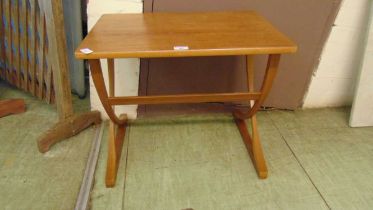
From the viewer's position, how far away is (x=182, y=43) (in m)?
1.31

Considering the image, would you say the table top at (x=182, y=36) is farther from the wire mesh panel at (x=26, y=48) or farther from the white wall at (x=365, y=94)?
the white wall at (x=365, y=94)

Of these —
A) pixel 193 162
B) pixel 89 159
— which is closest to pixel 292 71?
pixel 193 162

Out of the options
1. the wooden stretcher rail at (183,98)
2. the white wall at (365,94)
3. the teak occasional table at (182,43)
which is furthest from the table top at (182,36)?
the white wall at (365,94)

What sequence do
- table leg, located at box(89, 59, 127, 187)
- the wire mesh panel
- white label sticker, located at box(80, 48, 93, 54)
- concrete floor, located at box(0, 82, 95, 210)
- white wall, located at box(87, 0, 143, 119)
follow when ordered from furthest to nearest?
the wire mesh panel
white wall, located at box(87, 0, 143, 119)
concrete floor, located at box(0, 82, 95, 210)
table leg, located at box(89, 59, 127, 187)
white label sticker, located at box(80, 48, 93, 54)

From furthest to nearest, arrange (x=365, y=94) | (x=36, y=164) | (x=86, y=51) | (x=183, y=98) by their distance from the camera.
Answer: (x=365, y=94) → (x=36, y=164) → (x=183, y=98) → (x=86, y=51)

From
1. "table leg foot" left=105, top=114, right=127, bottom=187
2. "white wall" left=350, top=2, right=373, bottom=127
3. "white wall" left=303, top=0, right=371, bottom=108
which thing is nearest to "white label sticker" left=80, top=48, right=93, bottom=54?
"table leg foot" left=105, top=114, right=127, bottom=187

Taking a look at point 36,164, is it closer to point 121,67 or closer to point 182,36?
point 121,67

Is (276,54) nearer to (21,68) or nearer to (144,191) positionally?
(144,191)

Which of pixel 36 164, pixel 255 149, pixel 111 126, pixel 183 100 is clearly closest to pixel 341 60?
pixel 255 149

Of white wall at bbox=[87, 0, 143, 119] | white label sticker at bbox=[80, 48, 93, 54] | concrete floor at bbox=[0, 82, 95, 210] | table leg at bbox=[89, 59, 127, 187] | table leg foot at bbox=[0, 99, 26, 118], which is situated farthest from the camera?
table leg foot at bbox=[0, 99, 26, 118]

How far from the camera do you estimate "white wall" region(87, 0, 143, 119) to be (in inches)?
71.1

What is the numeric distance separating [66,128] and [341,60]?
1.78 meters

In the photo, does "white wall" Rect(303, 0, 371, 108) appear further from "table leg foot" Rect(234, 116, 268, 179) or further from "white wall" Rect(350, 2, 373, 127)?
"table leg foot" Rect(234, 116, 268, 179)

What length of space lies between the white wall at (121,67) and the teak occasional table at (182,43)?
134 millimetres
